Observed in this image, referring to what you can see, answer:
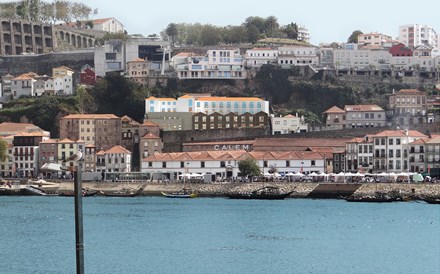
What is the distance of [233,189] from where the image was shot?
293 ft

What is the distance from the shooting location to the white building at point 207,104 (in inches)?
4363

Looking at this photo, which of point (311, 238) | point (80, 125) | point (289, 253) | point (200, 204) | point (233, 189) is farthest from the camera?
point (80, 125)

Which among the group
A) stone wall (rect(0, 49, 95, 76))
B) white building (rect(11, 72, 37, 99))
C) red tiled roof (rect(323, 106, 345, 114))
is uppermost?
stone wall (rect(0, 49, 95, 76))

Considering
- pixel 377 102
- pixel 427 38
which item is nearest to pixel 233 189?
pixel 377 102

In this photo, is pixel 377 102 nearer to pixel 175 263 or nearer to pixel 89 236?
pixel 89 236

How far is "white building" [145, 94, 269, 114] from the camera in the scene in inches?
4363

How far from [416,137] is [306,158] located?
32.0ft

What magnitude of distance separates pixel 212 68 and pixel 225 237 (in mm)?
68404

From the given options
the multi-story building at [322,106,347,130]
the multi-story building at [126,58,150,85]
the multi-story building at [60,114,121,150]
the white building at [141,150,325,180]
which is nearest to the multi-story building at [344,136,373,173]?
the white building at [141,150,325,180]

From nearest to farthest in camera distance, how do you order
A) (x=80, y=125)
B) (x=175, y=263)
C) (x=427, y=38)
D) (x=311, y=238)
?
(x=175, y=263) → (x=311, y=238) → (x=80, y=125) → (x=427, y=38)

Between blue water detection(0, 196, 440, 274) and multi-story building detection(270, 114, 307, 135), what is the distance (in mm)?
26451

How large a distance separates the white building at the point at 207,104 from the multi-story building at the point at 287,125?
12.7ft

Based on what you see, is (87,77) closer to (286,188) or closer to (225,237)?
(286,188)

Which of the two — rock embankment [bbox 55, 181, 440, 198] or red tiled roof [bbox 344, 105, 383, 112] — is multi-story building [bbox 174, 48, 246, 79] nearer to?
red tiled roof [bbox 344, 105, 383, 112]
